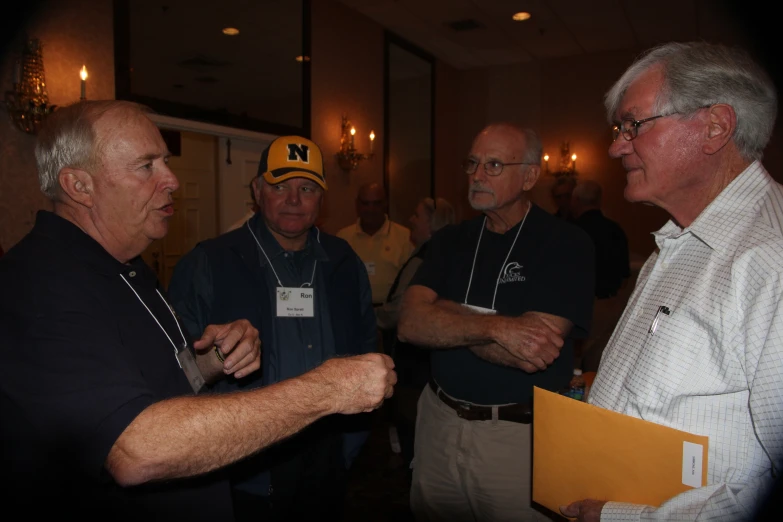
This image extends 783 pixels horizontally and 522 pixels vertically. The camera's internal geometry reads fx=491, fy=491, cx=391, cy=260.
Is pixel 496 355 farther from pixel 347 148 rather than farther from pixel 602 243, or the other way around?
pixel 347 148

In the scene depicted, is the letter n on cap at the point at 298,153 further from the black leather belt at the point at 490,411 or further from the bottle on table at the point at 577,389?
the bottle on table at the point at 577,389

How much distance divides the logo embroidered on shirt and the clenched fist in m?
0.83

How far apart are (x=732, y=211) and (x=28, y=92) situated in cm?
381

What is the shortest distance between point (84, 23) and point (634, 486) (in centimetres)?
418

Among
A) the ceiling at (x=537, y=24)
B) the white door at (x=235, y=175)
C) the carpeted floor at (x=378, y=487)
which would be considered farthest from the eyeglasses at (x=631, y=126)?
the ceiling at (x=537, y=24)

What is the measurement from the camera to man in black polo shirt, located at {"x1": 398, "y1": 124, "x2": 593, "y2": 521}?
1.78 m

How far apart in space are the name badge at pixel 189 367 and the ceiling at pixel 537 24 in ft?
19.0

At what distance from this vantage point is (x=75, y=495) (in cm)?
104

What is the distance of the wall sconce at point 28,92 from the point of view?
3125mm

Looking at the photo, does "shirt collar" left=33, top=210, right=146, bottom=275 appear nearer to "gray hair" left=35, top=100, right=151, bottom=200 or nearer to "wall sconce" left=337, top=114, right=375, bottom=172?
"gray hair" left=35, top=100, right=151, bottom=200

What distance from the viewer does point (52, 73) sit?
330 cm

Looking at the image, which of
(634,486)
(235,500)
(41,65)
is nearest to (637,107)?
(634,486)

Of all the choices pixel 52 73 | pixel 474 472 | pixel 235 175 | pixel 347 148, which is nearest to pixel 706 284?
pixel 474 472

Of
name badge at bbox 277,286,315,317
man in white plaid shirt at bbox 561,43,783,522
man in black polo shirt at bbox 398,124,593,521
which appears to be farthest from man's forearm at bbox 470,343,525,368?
name badge at bbox 277,286,315,317
